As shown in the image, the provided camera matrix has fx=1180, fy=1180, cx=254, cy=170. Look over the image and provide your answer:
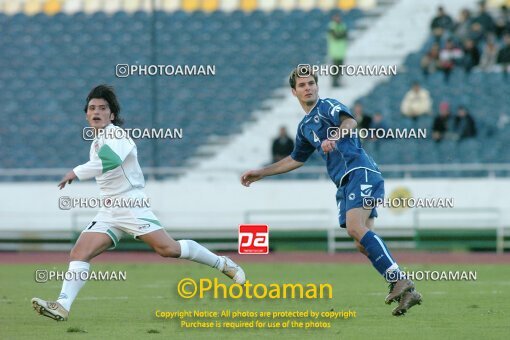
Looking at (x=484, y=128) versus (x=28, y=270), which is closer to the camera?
(x=28, y=270)

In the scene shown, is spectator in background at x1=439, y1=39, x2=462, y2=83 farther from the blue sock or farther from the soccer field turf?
the blue sock

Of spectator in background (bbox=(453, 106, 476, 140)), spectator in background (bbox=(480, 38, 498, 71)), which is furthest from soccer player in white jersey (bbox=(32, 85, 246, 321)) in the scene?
spectator in background (bbox=(480, 38, 498, 71))

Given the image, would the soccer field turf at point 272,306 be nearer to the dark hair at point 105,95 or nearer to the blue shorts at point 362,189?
the blue shorts at point 362,189

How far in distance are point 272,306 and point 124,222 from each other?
6.59 feet

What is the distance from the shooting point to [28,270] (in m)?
18.2

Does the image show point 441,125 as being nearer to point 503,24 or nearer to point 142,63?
point 503,24

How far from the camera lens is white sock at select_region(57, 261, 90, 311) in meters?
9.84

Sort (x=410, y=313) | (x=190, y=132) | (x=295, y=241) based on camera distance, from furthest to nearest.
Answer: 1. (x=190, y=132)
2. (x=295, y=241)
3. (x=410, y=313)

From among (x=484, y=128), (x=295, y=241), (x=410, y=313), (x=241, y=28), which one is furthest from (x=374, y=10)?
(x=410, y=313)

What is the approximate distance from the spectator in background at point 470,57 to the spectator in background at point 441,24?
2.41 ft

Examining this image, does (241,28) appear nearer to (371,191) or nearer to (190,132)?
(190,132)

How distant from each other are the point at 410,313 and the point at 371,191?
1.28 metres

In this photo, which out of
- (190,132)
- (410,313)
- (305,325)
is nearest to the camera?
Answer: (305,325)

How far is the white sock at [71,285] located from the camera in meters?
9.84
